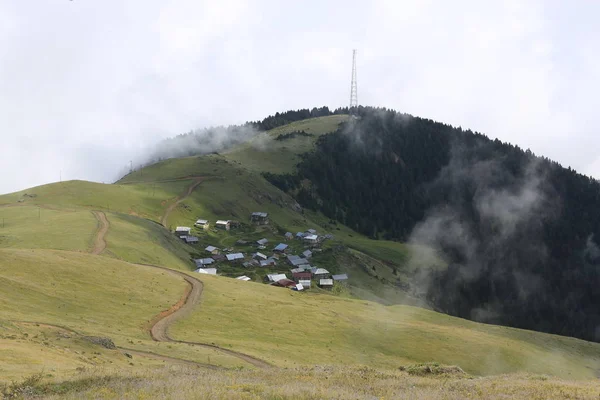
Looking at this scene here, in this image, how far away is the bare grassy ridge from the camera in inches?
1074

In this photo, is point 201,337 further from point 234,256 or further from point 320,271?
point 234,256

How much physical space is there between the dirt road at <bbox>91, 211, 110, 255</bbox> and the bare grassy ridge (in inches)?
3184

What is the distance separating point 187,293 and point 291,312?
1766 centimetres

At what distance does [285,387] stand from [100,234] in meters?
106

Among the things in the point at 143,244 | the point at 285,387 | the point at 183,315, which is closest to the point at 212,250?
the point at 143,244

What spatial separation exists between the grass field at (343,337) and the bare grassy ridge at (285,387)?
24266 mm

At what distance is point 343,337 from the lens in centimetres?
7912

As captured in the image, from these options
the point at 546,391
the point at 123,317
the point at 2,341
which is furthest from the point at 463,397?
the point at 123,317

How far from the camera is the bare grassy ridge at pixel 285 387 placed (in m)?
27.3

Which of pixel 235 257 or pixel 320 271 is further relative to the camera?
pixel 235 257

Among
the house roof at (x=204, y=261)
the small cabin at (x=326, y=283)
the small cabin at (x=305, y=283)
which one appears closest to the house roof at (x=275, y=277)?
the small cabin at (x=305, y=283)

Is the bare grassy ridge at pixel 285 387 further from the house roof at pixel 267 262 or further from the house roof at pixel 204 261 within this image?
the house roof at pixel 267 262

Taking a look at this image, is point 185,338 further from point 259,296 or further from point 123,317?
point 259,296

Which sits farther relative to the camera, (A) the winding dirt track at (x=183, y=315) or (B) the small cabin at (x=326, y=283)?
(B) the small cabin at (x=326, y=283)
